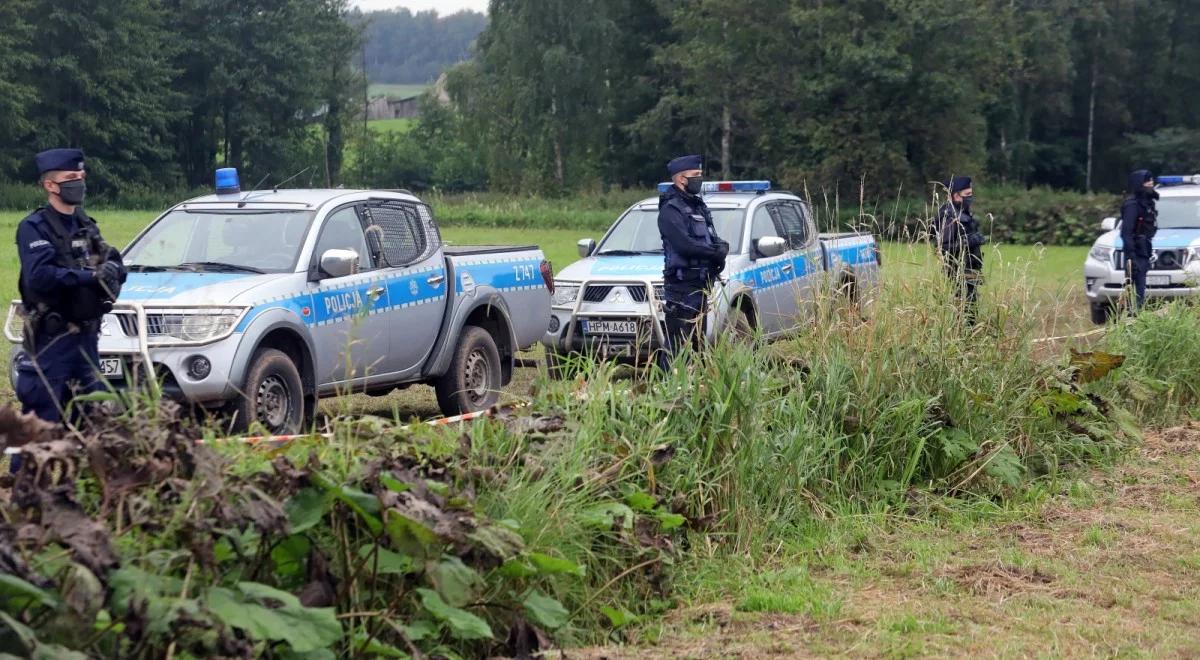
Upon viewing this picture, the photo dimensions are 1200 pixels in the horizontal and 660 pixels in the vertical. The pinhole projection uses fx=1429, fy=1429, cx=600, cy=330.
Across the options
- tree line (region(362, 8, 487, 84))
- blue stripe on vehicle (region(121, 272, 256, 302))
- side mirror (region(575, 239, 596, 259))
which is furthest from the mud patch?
tree line (region(362, 8, 487, 84))

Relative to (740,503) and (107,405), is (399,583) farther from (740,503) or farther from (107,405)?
(740,503)

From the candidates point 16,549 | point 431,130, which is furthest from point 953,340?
point 431,130

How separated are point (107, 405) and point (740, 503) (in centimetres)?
304

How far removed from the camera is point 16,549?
3629 mm

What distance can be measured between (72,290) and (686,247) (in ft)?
15.1

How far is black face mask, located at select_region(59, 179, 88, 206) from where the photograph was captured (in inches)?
284

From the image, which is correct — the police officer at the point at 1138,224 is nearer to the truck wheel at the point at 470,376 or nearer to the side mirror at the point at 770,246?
the side mirror at the point at 770,246

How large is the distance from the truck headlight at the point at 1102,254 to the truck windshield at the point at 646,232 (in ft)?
22.5

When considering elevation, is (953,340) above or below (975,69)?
below

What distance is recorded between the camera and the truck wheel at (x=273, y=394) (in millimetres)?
8344

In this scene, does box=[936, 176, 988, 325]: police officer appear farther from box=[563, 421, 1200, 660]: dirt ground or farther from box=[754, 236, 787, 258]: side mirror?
box=[563, 421, 1200, 660]: dirt ground

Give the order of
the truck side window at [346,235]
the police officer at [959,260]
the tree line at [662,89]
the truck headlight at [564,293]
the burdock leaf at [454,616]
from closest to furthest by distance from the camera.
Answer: the burdock leaf at [454,616], the police officer at [959,260], the truck side window at [346,235], the truck headlight at [564,293], the tree line at [662,89]

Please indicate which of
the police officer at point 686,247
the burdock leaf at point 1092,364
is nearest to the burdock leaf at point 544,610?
the police officer at point 686,247

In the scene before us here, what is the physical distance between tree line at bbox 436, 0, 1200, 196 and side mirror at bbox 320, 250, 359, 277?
4400cm
